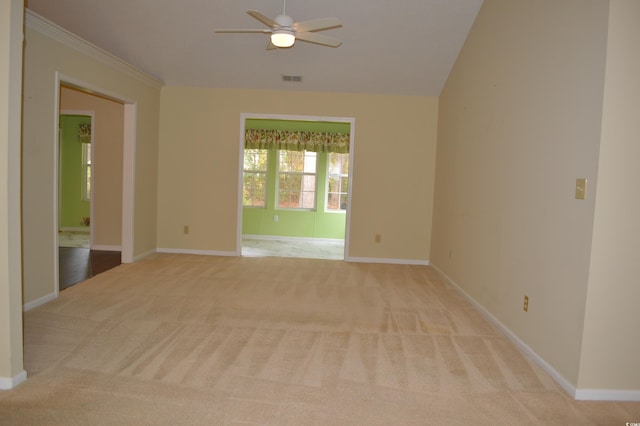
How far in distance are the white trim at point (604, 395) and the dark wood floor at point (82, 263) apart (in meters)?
4.31

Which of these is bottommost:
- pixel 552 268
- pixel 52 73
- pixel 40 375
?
pixel 40 375

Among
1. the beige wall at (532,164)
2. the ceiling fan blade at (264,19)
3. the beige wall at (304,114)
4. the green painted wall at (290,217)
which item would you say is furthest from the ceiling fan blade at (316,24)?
the green painted wall at (290,217)

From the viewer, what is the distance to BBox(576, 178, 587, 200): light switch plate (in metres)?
2.34

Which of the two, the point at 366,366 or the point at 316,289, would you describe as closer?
the point at 366,366

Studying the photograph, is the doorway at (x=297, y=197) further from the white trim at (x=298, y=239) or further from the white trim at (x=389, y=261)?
the white trim at (x=389, y=261)

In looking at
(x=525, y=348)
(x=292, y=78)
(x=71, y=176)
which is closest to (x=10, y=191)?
(x=525, y=348)

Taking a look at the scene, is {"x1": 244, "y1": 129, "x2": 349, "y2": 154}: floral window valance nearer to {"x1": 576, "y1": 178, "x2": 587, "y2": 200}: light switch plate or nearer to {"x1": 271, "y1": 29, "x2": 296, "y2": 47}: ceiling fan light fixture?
{"x1": 271, "y1": 29, "x2": 296, "y2": 47}: ceiling fan light fixture

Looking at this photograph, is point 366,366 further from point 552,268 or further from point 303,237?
point 303,237

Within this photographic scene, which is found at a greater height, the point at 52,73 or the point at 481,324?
the point at 52,73

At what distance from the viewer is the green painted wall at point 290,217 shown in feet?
28.9

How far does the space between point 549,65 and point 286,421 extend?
2.67 m

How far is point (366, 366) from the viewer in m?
2.70

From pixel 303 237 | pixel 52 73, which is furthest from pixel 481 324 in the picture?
pixel 303 237

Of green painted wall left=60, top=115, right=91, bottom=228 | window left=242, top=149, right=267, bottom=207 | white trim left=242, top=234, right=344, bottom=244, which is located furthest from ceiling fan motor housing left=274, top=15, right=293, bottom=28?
green painted wall left=60, top=115, right=91, bottom=228
